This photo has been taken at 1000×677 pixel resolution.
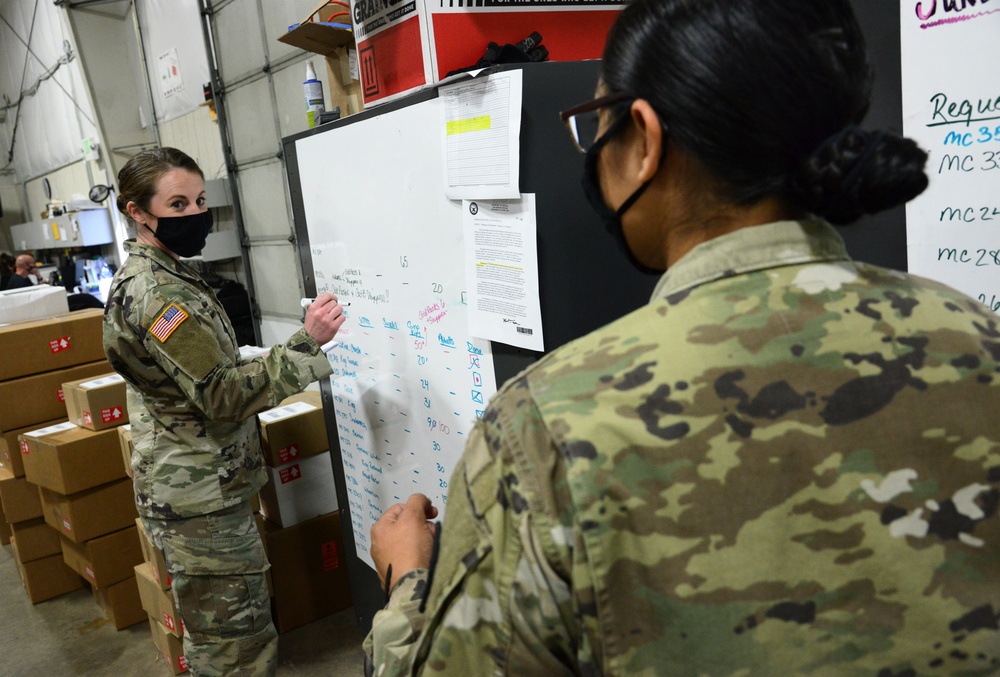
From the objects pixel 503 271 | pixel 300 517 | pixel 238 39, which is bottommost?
pixel 300 517

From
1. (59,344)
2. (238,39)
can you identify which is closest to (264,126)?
(238,39)

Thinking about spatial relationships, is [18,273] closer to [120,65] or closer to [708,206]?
[120,65]

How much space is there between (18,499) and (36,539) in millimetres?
201

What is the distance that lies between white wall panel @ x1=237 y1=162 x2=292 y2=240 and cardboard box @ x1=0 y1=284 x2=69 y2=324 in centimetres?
164

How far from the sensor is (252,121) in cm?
492

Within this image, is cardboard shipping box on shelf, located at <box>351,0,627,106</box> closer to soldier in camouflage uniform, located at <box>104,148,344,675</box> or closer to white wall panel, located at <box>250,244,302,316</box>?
soldier in camouflage uniform, located at <box>104,148,344,675</box>

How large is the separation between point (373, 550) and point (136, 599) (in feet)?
8.73

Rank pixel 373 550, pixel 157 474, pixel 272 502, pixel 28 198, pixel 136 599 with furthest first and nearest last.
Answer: pixel 28 198 → pixel 136 599 → pixel 272 502 → pixel 157 474 → pixel 373 550

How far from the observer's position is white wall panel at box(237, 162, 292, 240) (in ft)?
15.8

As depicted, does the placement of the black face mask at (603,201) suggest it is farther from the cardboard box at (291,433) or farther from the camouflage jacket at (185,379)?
the cardboard box at (291,433)

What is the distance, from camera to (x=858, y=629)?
55cm

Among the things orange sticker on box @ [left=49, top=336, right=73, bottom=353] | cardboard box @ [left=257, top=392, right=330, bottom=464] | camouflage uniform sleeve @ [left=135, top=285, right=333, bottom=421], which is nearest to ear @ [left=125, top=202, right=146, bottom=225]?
camouflage uniform sleeve @ [left=135, top=285, right=333, bottom=421]

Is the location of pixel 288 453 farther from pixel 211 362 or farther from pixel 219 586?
pixel 211 362

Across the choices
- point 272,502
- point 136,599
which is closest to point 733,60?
point 272,502
